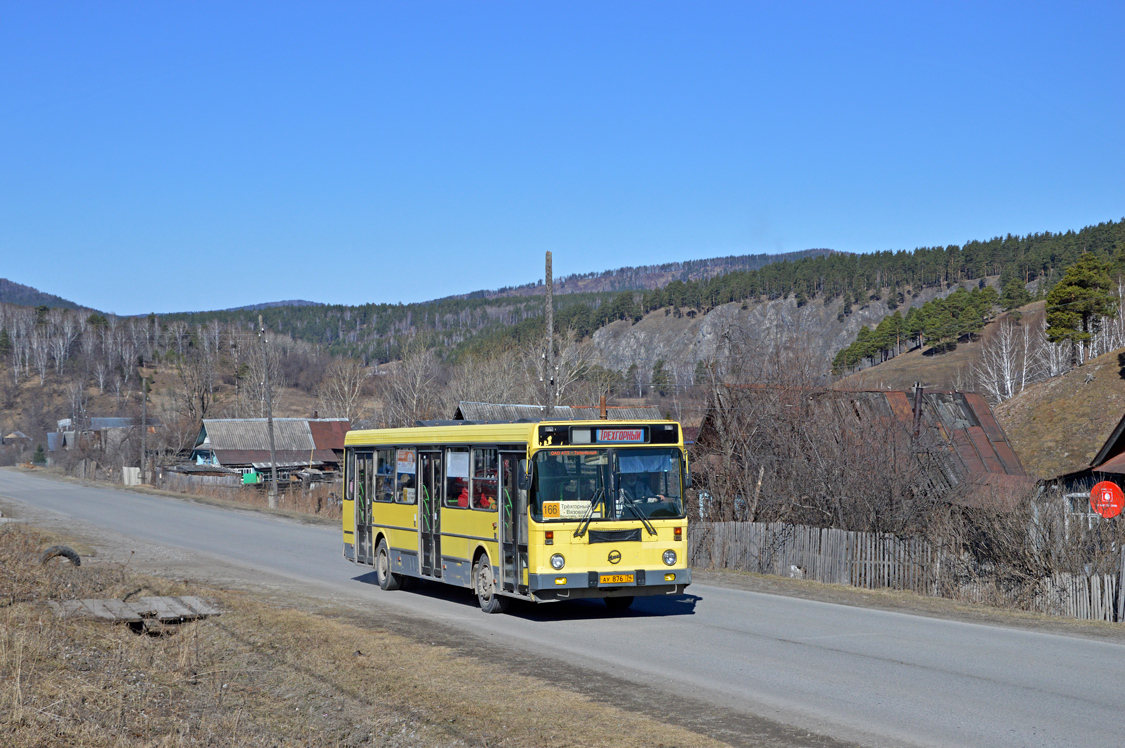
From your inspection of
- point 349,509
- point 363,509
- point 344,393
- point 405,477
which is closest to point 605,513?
point 405,477

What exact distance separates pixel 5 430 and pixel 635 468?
167m

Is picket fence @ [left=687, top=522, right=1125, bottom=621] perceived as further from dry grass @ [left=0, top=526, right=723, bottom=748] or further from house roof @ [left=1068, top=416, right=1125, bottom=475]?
dry grass @ [left=0, top=526, right=723, bottom=748]

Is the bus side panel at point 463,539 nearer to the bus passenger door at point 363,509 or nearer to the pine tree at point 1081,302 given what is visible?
the bus passenger door at point 363,509

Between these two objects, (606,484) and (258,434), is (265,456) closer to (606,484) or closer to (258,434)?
(258,434)

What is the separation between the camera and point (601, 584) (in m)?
14.2

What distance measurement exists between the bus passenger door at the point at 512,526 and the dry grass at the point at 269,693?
232cm

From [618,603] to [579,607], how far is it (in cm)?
66

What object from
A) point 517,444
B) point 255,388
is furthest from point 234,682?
point 255,388

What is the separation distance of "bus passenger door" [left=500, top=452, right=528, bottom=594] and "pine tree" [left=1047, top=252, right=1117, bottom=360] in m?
88.5

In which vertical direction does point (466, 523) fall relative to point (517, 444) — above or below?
below

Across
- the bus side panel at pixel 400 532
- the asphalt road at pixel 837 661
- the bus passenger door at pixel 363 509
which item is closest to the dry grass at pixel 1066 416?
the asphalt road at pixel 837 661

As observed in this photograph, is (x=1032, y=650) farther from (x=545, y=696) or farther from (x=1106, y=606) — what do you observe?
(x=545, y=696)

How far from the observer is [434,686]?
31.5 ft

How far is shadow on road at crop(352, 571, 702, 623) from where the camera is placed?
15.2 metres
